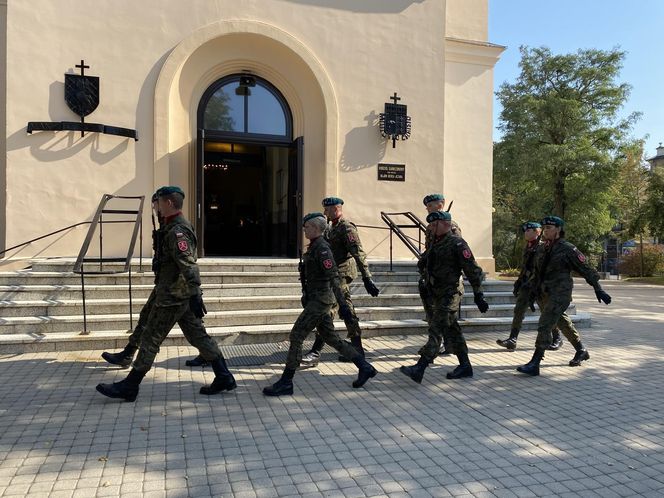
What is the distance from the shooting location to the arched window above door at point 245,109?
10.7 meters

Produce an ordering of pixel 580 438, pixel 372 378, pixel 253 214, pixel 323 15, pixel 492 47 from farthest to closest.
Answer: pixel 253 214 < pixel 492 47 < pixel 323 15 < pixel 372 378 < pixel 580 438

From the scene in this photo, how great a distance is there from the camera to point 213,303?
7434mm

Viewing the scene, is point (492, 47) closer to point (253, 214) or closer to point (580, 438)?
point (253, 214)

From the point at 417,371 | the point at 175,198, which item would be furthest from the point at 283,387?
the point at 175,198

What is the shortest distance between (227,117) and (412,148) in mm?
4029

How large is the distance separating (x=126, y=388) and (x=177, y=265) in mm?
1181

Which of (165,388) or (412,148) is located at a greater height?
(412,148)

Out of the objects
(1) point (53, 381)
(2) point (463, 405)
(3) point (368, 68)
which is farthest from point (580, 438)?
(3) point (368, 68)

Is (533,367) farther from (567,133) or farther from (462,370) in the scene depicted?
(567,133)

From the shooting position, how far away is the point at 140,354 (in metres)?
4.59

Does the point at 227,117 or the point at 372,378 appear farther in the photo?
the point at 227,117

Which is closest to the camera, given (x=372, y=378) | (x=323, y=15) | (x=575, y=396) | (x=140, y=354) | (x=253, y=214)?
(x=140, y=354)

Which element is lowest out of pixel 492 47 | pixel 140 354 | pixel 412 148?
pixel 140 354

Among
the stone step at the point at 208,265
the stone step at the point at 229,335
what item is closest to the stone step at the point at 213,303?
the stone step at the point at 229,335
